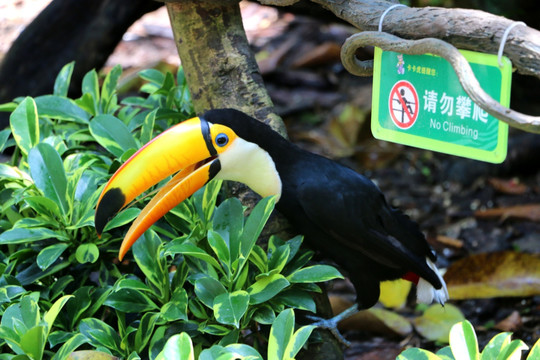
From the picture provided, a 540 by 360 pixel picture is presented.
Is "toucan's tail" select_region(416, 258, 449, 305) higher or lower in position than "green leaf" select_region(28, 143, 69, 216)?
lower

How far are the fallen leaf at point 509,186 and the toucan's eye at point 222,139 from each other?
210cm

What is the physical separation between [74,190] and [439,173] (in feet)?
7.89

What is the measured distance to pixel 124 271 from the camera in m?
1.96

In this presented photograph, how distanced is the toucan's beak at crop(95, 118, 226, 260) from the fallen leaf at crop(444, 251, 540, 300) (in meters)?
1.20

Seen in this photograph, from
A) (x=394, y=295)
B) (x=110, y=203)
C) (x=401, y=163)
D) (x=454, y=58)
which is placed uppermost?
(x=454, y=58)

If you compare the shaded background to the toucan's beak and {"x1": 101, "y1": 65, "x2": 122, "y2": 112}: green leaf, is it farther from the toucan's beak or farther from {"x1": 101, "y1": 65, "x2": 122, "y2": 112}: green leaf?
the toucan's beak

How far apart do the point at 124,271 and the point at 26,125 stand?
0.52 metres

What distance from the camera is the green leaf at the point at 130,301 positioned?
1.70m

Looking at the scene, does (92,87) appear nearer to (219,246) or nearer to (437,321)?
(219,246)

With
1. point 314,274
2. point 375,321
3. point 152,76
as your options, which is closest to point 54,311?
point 314,274

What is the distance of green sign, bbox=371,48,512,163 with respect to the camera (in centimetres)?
141

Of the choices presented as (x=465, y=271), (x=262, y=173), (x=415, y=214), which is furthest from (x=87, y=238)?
(x=415, y=214)

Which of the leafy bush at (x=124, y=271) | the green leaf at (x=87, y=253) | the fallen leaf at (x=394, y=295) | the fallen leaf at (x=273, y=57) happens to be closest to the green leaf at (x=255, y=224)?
the leafy bush at (x=124, y=271)

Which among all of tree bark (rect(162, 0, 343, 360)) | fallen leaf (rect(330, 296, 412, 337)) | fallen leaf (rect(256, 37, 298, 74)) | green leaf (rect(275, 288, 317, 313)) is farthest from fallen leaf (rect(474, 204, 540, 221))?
fallen leaf (rect(256, 37, 298, 74))
